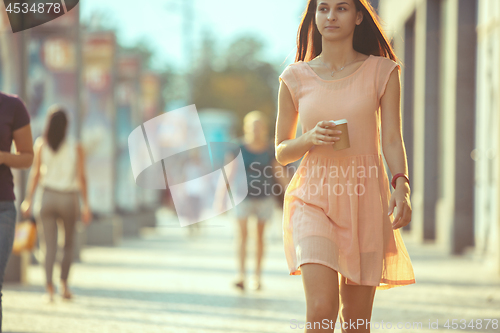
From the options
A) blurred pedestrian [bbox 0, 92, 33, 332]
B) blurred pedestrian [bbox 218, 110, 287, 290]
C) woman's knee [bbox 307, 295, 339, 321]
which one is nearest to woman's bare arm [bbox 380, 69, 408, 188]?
woman's knee [bbox 307, 295, 339, 321]

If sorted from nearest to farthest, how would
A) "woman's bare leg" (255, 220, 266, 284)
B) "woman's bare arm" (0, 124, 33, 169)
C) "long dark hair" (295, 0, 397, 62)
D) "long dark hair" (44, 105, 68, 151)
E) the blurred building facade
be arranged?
"long dark hair" (295, 0, 397, 62)
"woman's bare arm" (0, 124, 33, 169)
"long dark hair" (44, 105, 68, 151)
"woman's bare leg" (255, 220, 266, 284)
the blurred building facade

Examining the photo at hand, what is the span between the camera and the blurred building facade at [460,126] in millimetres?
12438

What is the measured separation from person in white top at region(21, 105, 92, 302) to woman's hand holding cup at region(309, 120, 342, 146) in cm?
525

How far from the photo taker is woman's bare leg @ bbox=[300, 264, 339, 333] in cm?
343

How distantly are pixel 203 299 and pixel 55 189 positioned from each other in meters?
1.92

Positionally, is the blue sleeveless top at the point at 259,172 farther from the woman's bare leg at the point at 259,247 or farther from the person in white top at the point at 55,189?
the person in white top at the point at 55,189

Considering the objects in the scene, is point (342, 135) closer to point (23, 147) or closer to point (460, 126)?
point (23, 147)

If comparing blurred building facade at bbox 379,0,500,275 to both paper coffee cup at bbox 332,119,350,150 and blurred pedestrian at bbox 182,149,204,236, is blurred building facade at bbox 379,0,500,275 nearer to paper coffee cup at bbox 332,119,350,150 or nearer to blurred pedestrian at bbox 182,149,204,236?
blurred pedestrian at bbox 182,149,204,236

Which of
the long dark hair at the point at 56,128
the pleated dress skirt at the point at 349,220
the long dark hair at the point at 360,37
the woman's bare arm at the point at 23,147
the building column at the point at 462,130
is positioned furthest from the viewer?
the building column at the point at 462,130

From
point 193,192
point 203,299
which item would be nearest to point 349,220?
point 203,299

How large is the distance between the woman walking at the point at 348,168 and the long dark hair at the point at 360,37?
0.05 metres

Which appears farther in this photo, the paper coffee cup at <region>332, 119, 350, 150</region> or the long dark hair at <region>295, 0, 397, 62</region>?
the long dark hair at <region>295, 0, 397, 62</region>

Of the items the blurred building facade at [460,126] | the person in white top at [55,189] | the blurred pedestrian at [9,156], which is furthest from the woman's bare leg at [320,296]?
the blurred building facade at [460,126]

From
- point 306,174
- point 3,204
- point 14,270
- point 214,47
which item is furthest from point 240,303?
point 214,47
